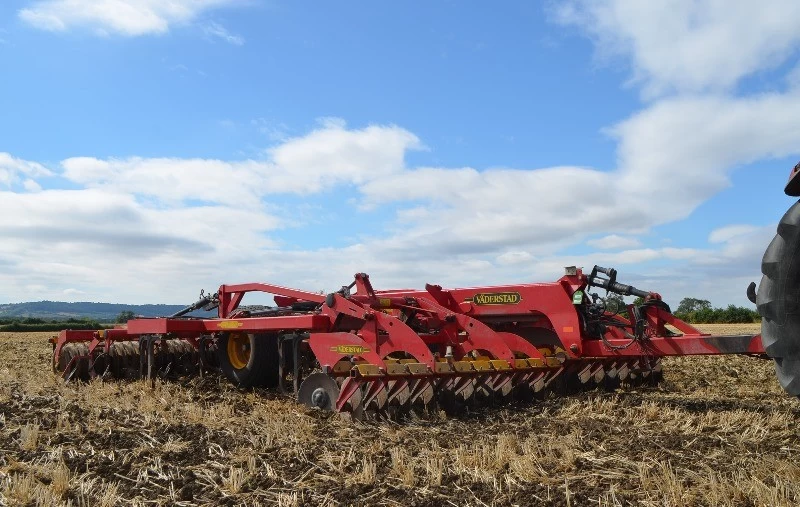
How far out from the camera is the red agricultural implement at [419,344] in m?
6.96

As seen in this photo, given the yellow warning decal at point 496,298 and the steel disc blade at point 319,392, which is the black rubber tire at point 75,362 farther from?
the yellow warning decal at point 496,298

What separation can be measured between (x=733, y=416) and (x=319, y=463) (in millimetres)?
3498

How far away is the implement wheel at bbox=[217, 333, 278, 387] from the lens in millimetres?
9367

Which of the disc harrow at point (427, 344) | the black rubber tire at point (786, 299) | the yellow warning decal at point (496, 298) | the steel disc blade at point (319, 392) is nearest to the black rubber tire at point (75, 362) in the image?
the disc harrow at point (427, 344)

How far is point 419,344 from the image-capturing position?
7.25 metres

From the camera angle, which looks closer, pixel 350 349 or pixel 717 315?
pixel 350 349

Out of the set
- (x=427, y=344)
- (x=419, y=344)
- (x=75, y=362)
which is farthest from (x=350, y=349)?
(x=75, y=362)

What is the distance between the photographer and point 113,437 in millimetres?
5625

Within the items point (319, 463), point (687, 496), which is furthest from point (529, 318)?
point (687, 496)

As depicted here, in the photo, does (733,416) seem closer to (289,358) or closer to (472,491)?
(472,491)

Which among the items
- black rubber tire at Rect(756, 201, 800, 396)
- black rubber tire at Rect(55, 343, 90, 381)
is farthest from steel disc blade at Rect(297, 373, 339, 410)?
black rubber tire at Rect(55, 343, 90, 381)

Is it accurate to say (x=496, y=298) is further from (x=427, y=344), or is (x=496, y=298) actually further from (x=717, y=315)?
(x=717, y=315)

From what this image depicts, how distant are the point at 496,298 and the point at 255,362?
322 centimetres

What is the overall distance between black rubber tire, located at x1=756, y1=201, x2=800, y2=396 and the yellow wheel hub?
726 cm
